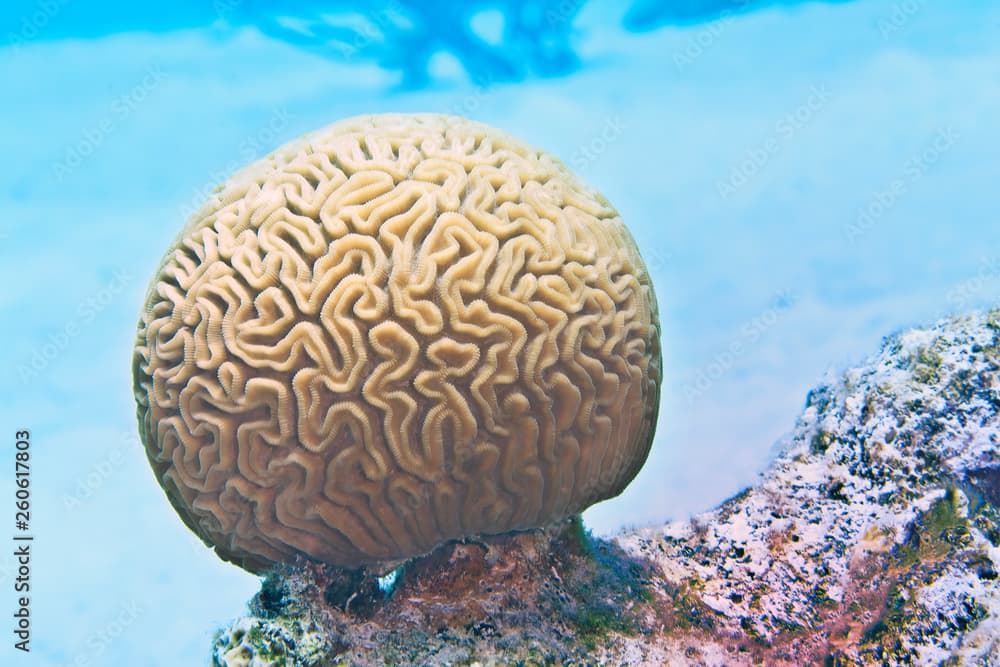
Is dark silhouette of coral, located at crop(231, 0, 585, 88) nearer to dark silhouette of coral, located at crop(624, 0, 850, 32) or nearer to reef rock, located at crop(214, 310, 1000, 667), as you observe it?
dark silhouette of coral, located at crop(624, 0, 850, 32)

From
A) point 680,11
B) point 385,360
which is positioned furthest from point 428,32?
point 385,360

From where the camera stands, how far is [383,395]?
3.65m

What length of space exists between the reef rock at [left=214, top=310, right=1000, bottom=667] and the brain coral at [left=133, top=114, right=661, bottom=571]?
1.25 ft

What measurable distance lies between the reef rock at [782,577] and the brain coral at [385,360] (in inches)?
15.0

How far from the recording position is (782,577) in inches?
165

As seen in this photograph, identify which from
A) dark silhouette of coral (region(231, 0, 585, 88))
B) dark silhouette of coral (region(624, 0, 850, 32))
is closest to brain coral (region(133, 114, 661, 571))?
dark silhouette of coral (region(231, 0, 585, 88))

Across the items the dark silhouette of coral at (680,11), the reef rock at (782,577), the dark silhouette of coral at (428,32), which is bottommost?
the reef rock at (782,577)

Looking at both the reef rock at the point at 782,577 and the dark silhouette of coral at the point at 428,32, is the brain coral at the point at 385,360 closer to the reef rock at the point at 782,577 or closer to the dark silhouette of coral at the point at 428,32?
the reef rock at the point at 782,577

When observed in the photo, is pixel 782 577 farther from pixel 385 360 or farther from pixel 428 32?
pixel 428 32

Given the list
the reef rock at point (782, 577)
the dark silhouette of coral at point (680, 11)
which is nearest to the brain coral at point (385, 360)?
the reef rock at point (782, 577)

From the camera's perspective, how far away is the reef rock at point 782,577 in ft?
11.5

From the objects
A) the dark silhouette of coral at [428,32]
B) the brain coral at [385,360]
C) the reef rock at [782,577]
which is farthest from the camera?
the dark silhouette of coral at [428,32]

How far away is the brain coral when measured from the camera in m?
3.70

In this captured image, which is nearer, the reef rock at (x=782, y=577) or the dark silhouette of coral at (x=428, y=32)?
the reef rock at (x=782, y=577)
